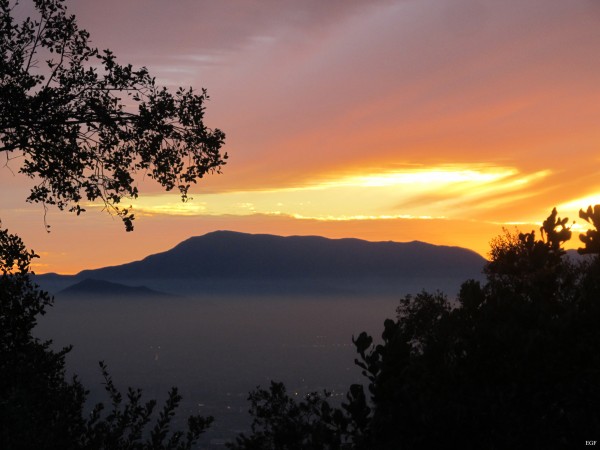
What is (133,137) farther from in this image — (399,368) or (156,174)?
(399,368)

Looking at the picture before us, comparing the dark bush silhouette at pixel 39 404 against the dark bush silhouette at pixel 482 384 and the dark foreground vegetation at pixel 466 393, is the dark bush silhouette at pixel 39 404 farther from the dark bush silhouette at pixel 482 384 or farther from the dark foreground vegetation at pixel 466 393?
the dark bush silhouette at pixel 482 384

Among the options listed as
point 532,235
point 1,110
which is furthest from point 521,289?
point 1,110

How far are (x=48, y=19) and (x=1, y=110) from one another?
3112 mm

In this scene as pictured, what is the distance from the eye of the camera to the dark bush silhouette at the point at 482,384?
9875 mm

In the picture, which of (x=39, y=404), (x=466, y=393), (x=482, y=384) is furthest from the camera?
(x=39, y=404)

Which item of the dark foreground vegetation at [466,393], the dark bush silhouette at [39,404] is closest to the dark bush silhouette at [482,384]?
the dark foreground vegetation at [466,393]

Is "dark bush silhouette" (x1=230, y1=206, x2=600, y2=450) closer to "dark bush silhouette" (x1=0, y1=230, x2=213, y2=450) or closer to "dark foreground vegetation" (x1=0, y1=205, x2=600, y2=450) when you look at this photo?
"dark foreground vegetation" (x1=0, y1=205, x2=600, y2=450)

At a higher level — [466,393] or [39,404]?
[466,393]

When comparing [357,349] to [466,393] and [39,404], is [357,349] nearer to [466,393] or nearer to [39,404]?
[466,393]

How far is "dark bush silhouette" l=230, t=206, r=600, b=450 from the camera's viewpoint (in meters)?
9.88

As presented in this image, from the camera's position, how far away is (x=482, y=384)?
430 inches

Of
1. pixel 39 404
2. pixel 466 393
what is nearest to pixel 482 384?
pixel 466 393

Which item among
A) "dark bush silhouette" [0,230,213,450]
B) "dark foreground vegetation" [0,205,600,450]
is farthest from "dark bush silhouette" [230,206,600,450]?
"dark bush silhouette" [0,230,213,450]

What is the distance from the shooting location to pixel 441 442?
32.9 ft
